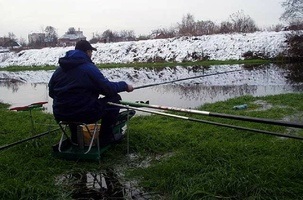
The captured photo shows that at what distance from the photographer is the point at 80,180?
166 inches

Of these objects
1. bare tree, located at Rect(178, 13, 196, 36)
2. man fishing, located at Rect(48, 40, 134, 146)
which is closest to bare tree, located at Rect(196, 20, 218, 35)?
bare tree, located at Rect(178, 13, 196, 36)

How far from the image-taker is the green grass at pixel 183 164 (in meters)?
3.61

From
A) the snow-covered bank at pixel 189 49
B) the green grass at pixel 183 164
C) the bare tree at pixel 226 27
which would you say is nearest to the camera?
the green grass at pixel 183 164

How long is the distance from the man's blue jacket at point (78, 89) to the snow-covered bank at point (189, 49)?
24.3 m

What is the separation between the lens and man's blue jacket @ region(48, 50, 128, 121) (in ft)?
14.8

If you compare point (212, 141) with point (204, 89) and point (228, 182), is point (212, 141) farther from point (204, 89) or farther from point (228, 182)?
point (204, 89)

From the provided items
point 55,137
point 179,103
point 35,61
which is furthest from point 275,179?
point 35,61

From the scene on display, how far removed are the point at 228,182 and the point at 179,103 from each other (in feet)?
21.0

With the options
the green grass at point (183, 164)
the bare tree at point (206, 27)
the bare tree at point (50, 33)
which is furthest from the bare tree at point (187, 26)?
the bare tree at point (50, 33)

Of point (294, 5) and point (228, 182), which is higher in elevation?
point (294, 5)

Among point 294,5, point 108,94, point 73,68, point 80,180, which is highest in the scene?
point 294,5

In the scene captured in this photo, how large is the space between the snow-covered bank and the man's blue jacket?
24308 millimetres

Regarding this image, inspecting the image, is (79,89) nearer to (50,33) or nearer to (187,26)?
(187,26)

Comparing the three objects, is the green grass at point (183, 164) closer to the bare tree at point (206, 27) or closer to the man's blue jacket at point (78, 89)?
the man's blue jacket at point (78, 89)
